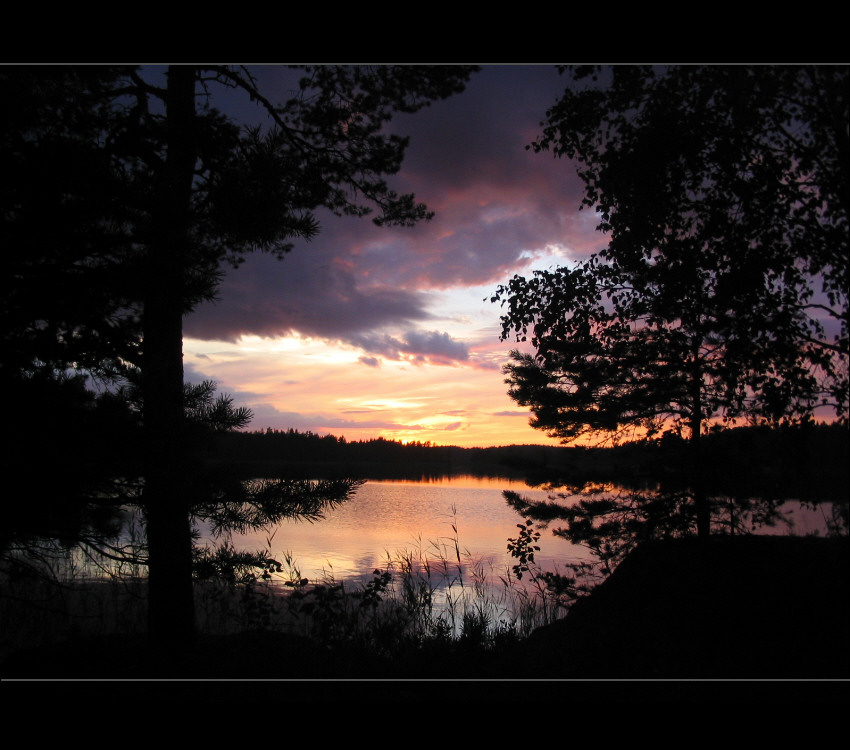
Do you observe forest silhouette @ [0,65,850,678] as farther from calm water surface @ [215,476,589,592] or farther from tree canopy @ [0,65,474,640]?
calm water surface @ [215,476,589,592]

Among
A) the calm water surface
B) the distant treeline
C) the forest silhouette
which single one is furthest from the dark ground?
the calm water surface

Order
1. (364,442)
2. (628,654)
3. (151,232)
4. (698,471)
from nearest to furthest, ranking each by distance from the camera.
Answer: (151,232) → (628,654) → (698,471) → (364,442)

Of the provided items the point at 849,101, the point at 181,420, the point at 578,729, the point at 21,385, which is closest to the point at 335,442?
the point at 181,420

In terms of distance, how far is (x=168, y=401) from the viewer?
314cm

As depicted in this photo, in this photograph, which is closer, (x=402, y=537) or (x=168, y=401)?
(x=168, y=401)

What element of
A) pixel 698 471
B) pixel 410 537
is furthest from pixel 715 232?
pixel 410 537

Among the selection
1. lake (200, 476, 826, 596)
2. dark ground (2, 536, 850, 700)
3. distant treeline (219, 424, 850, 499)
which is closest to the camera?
dark ground (2, 536, 850, 700)

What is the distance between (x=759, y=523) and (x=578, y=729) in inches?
169

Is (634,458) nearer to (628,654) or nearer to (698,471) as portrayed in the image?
(698,471)

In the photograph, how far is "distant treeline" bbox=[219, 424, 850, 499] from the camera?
12.1 ft

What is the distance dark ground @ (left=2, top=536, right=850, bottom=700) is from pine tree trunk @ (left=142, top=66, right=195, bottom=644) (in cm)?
44

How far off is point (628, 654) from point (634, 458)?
3.07 meters

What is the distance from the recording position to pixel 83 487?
2.47 meters

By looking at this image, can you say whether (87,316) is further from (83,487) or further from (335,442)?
(335,442)
